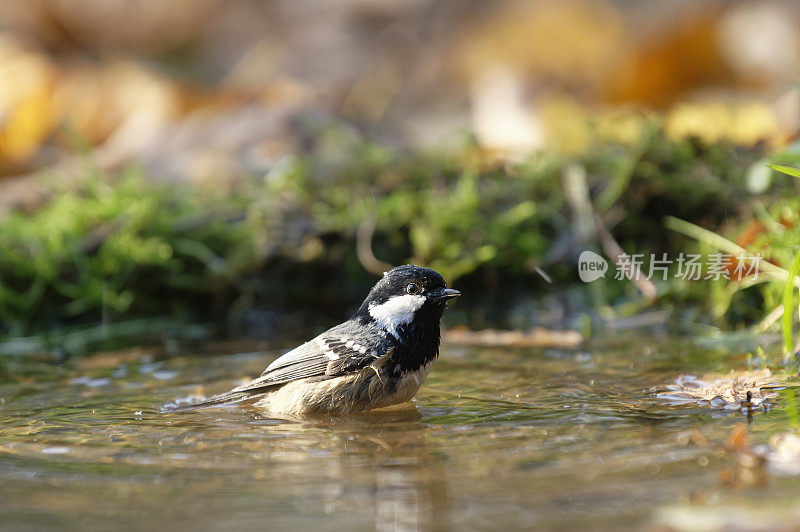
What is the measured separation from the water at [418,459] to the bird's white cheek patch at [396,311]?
12.4 inches

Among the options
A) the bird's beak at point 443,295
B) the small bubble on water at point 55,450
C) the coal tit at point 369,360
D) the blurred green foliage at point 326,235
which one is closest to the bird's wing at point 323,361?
the coal tit at point 369,360

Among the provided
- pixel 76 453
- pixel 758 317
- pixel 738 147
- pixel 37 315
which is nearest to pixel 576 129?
pixel 738 147

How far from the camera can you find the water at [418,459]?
80.8 inches

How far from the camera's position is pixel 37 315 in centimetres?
551

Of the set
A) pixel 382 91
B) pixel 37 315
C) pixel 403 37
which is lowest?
pixel 37 315

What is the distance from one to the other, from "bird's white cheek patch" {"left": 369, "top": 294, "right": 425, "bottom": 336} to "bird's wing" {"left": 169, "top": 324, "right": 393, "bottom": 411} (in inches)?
2.9

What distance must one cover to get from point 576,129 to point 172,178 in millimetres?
3326

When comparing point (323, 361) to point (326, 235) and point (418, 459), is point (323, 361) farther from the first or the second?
point (326, 235)

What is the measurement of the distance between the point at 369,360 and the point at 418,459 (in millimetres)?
953

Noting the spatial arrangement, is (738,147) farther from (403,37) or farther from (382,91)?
(403,37)

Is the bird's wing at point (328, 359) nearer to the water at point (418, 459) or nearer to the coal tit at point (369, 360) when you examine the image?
the coal tit at point (369, 360)

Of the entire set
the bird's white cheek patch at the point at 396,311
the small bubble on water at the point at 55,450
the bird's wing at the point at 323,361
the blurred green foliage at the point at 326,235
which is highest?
the blurred green foliage at the point at 326,235

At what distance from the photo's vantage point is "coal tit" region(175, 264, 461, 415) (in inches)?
135

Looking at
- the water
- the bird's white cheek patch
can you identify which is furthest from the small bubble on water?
the bird's white cheek patch
